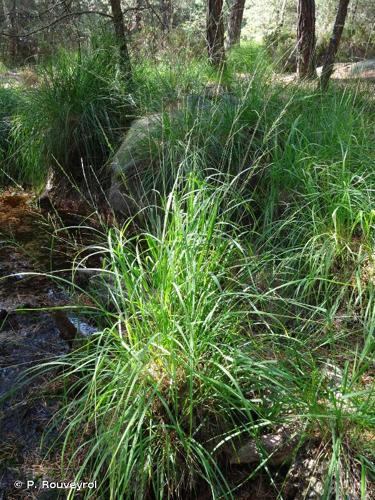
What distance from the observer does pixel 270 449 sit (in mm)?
1655

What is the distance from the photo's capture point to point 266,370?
5.50 ft

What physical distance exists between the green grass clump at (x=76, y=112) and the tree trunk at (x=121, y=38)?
104 mm

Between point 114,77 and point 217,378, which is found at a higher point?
point 114,77

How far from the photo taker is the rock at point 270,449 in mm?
1618

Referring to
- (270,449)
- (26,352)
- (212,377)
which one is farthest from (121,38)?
(270,449)

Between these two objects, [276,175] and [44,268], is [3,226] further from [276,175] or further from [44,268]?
[276,175]

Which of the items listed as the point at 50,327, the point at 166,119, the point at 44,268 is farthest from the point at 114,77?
the point at 50,327

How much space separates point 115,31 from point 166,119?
2.14 m

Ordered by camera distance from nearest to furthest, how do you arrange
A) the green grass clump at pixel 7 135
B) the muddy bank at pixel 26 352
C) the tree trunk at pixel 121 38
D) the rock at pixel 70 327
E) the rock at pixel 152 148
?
the muddy bank at pixel 26 352
the rock at pixel 70 327
the rock at pixel 152 148
the tree trunk at pixel 121 38
the green grass clump at pixel 7 135

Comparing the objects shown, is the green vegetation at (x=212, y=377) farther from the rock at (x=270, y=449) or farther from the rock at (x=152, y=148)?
the rock at (x=152, y=148)

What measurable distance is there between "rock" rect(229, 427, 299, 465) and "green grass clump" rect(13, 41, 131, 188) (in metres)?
3.25

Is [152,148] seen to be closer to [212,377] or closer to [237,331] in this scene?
[237,331]

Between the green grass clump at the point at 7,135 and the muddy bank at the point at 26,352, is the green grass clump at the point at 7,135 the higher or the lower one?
the higher one

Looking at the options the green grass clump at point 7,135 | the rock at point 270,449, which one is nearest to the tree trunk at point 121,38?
the green grass clump at point 7,135
